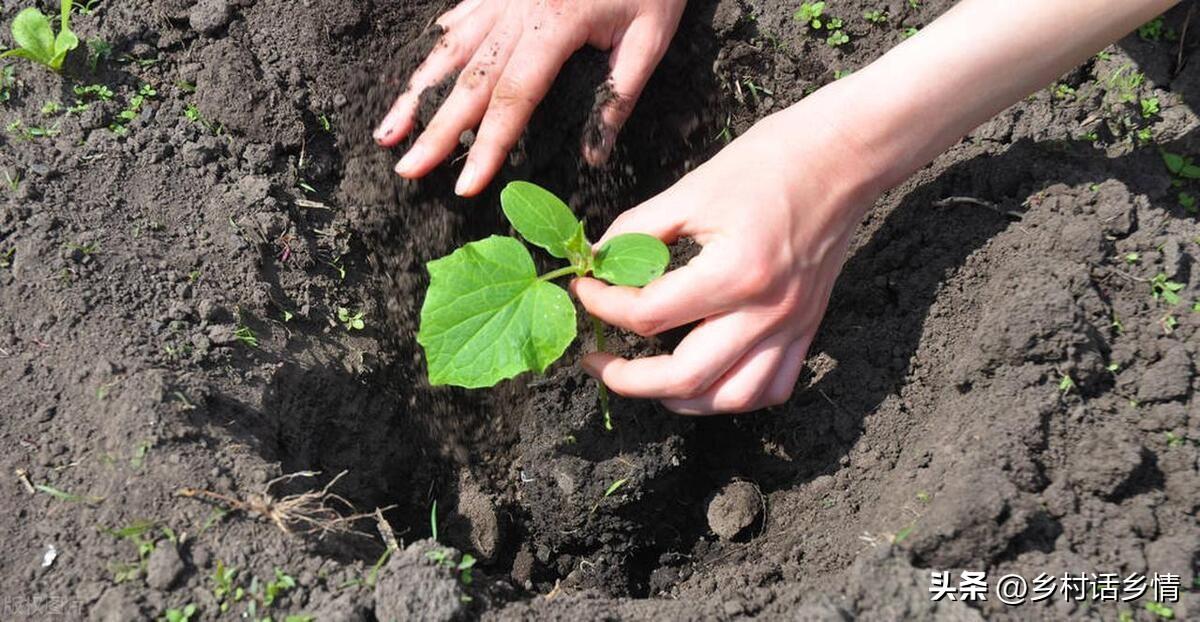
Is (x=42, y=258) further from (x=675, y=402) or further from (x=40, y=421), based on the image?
(x=675, y=402)

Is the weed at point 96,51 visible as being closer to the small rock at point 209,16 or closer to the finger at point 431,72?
the small rock at point 209,16

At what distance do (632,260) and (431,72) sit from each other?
883 millimetres

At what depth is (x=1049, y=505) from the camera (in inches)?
66.2

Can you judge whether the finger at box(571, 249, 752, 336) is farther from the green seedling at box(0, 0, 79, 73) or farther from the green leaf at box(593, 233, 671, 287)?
the green seedling at box(0, 0, 79, 73)

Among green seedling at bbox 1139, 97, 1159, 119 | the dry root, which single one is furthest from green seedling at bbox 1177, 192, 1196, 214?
the dry root

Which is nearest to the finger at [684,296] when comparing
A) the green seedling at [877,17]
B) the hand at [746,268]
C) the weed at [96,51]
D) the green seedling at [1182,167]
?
the hand at [746,268]

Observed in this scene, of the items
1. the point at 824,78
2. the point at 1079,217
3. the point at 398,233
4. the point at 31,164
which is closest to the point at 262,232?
the point at 398,233

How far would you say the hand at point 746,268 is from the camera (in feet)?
5.98

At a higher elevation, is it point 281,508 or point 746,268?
point 281,508

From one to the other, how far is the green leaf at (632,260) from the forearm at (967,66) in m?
0.49

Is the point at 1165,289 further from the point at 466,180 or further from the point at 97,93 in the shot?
the point at 97,93

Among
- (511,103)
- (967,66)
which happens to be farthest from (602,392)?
(967,66)

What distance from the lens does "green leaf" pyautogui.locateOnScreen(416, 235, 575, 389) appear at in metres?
1.79

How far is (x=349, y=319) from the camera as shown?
2.28 meters
